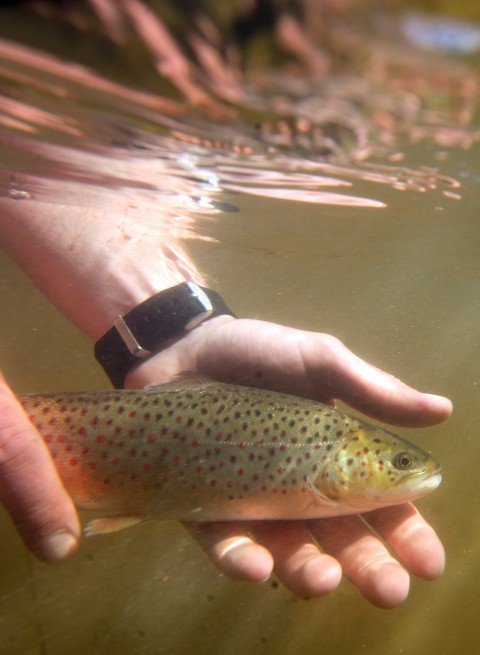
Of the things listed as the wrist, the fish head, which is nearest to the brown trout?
the fish head

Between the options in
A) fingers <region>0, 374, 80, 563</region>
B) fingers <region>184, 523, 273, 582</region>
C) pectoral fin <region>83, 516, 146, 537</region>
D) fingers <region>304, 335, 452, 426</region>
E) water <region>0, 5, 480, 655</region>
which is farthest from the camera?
water <region>0, 5, 480, 655</region>

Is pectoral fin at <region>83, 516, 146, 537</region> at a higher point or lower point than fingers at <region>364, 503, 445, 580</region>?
lower

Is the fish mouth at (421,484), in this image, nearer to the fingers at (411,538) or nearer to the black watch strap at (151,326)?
the fingers at (411,538)

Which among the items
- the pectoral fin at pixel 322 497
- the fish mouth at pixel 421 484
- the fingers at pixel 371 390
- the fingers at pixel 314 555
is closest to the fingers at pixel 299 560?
the fingers at pixel 314 555

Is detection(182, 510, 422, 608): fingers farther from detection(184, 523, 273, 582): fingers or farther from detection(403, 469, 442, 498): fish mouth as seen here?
detection(403, 469, 442, 498): fish mouth

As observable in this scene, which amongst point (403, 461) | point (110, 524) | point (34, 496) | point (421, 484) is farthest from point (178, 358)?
point (421, 484)

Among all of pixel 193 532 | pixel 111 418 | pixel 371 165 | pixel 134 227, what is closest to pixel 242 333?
pixel 111 418

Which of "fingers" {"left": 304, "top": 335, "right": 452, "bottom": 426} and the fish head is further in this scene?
"fingers" {"left": 304, "top": 335, "right": 452, "bottom": 426}

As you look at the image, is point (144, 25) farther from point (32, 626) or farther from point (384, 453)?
point (32, 626)
